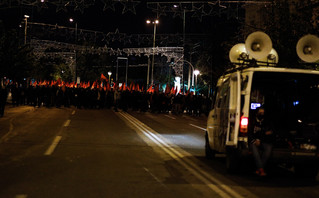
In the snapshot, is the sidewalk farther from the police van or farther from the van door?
the van door

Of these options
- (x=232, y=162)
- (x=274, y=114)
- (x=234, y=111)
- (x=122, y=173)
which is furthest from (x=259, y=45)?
(x=122, y=173)

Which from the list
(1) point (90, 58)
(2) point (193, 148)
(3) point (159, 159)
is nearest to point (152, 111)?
(2) point (193, 148)

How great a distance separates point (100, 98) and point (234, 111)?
31.8m

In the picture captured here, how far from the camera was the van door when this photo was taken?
9164 millimetres

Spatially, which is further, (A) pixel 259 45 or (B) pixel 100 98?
(B) pixel 100 98

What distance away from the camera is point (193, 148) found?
14781 millimetres

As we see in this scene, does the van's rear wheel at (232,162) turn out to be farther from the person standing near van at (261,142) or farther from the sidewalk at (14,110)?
the sidewalk at (14,110)

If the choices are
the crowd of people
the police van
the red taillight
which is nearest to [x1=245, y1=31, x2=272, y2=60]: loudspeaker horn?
the police van

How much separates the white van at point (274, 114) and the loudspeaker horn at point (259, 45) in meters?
0.66

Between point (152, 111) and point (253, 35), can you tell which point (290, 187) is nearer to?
point (253, 35)

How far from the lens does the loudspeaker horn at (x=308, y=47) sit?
450 inches

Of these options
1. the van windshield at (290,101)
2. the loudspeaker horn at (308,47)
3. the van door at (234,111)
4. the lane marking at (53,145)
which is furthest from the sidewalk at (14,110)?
the van door at (234,111)

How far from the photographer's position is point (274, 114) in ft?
36.4

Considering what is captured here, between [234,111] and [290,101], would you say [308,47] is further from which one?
[234,111]
